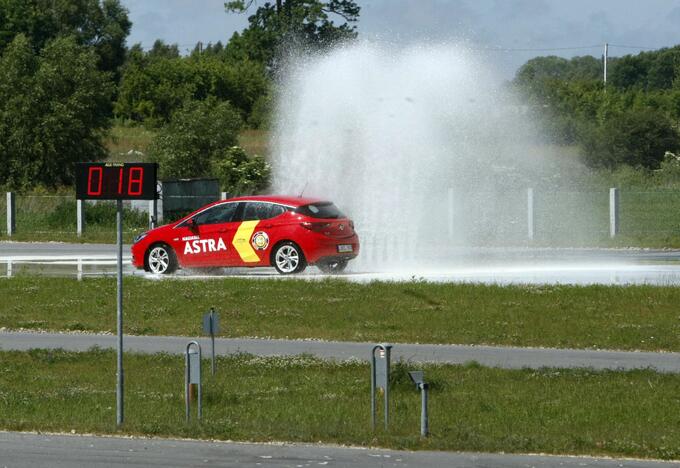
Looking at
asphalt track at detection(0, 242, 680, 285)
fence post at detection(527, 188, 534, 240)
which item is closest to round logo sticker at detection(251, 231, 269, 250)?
asphalt track at detection(0, 242, 680, 285)

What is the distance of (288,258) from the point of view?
27.1 m

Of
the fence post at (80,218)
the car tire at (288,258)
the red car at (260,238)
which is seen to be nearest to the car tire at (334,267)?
the red car at (260,238)

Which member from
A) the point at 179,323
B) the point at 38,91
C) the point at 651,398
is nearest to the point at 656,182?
the point at 38,91

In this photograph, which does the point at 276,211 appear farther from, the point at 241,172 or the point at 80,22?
the point at 80,22

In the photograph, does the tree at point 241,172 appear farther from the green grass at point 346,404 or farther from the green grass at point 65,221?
the green grass at point 346,404

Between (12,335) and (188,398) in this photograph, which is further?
(12,335)

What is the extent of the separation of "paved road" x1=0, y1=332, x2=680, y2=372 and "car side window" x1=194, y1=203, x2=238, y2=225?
28.0 ft

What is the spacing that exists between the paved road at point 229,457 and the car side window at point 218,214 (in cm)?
1578

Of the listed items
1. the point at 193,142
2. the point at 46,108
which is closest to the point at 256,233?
the point at 193,142

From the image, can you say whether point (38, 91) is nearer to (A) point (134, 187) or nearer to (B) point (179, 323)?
(B) point (179, 323)

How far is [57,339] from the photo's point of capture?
1880 centimetres

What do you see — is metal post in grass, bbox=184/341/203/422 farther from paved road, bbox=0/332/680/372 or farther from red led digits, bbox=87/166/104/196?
paved road, bbox=0/332/680/372

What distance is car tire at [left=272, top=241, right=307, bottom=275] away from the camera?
27000 mm

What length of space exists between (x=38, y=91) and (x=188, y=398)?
44.2 m
